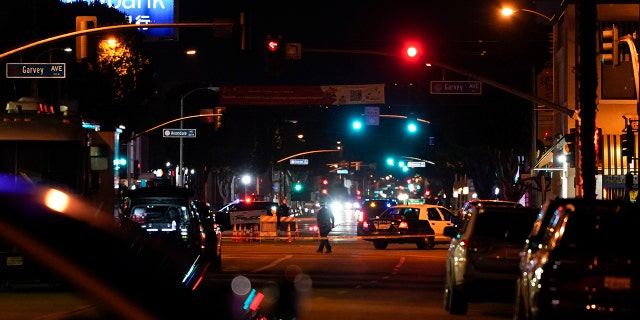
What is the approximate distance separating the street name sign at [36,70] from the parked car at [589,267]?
17259 mm

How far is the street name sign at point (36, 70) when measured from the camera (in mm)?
25656

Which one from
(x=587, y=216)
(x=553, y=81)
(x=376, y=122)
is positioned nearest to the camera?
(x=587, y=216)

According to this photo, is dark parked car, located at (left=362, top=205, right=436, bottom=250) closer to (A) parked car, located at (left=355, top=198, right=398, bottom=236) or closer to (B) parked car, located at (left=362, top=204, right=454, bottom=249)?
(B) parked car, located at (left=362, top=204, right=454, bottom=249)

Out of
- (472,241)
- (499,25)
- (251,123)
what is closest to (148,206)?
(472,241)

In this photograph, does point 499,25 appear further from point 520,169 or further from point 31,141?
point 31,141

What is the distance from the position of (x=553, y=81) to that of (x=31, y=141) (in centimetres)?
3253

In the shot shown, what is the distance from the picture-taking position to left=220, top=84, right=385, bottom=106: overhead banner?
50.2m

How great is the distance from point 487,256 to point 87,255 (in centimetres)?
1306

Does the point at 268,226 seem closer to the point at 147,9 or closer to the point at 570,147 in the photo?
the point at 570,147

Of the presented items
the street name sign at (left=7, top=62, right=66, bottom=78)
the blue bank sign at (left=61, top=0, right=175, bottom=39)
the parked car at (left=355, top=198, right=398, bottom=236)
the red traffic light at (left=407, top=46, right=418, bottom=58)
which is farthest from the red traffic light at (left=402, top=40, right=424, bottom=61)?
the blue bank sign at (left=61, top=0, right=175, bottom=39)

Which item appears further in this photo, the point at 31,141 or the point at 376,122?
the point at 376,122

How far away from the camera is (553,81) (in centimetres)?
4822

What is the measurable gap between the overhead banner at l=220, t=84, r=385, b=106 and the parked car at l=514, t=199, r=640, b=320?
39.2 meters

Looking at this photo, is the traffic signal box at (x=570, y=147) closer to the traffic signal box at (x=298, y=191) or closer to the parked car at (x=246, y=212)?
the parked car at (x=246, y=212)
